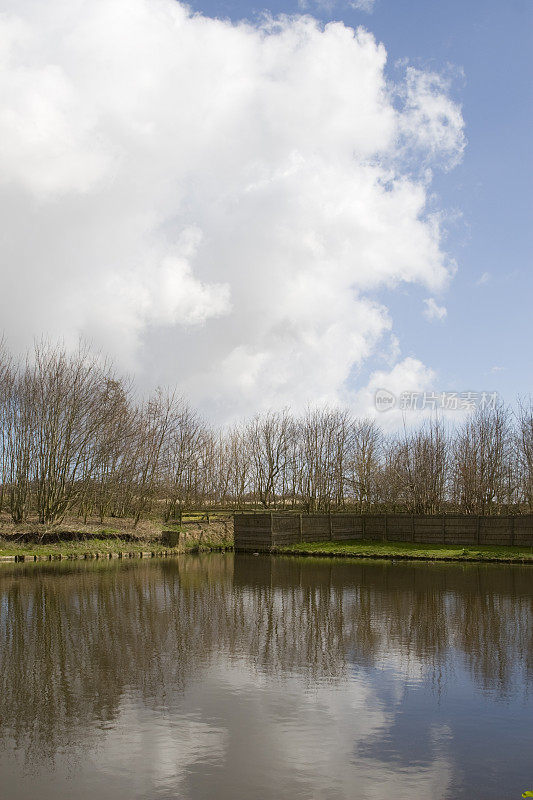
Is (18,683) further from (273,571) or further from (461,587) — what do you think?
(273,571)

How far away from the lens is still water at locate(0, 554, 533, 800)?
612 centimetres

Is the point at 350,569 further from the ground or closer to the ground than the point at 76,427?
closer to the ground

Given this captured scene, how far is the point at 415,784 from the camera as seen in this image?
5.99 meters

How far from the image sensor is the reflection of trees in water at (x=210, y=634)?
8.73 meters

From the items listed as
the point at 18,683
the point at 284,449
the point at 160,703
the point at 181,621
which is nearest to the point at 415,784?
the point at 160,703

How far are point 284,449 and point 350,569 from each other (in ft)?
75.6

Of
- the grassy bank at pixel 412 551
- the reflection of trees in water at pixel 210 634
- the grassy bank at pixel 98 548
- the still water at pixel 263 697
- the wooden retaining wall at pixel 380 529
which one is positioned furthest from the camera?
the wooden retaining wall at pixel 380 529

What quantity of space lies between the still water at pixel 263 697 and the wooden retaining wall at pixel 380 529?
18177 mm

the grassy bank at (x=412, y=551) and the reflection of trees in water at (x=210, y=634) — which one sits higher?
the reflection of trees in water at (x=210, y=634)

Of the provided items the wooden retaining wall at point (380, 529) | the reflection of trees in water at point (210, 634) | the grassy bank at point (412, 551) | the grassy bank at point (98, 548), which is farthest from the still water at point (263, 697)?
the wooden retaining wall at point (380, 529)

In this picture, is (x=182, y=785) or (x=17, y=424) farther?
(x=17, y=424)

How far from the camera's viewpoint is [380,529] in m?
38.1

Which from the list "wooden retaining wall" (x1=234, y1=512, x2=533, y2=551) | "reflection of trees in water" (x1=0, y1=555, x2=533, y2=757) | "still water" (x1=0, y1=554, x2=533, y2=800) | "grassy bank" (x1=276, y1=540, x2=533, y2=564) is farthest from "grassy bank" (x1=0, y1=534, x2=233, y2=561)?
"still water" (x1=0, y1=554, x2=533, y2=800)

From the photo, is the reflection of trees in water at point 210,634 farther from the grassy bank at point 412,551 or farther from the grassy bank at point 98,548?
the grassy bank at point 412,551
